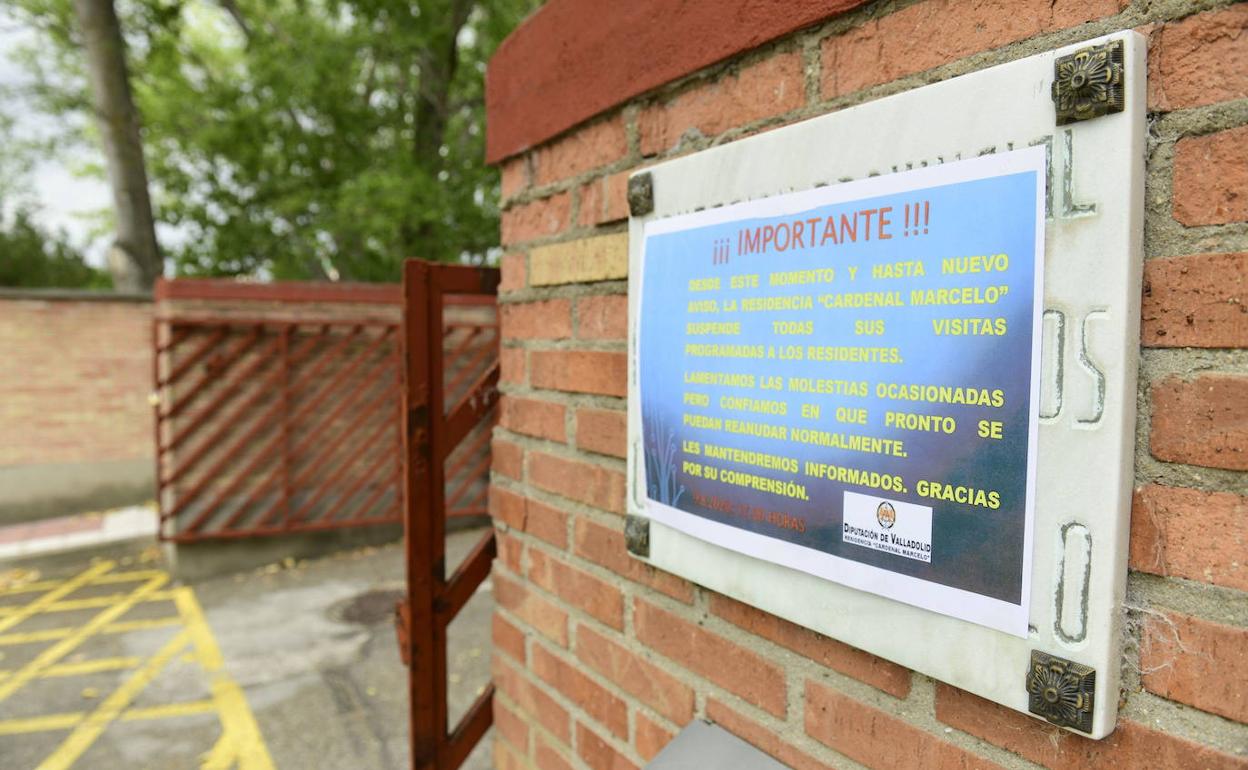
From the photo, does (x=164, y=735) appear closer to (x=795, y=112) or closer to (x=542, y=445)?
(x=542, y=445)

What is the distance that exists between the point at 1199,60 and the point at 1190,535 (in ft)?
1.34

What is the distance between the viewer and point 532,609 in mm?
1556

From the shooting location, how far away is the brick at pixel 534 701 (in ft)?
4.80

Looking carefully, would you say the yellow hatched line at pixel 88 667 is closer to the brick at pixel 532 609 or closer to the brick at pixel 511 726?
the brick at pixel 511 726

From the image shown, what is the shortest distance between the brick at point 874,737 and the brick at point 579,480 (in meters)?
0.46

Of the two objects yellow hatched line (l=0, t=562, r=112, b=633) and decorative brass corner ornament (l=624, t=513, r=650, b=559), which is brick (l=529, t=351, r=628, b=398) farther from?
yellow hatched line (l=0, t=562, r=112, b=633)

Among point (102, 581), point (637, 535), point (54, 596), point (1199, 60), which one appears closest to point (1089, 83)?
point (1199, 60)

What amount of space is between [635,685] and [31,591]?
6.65 metres

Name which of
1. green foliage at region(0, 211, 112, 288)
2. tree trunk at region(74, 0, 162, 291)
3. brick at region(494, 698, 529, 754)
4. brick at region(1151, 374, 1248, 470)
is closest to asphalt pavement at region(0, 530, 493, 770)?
brick at region(494, 698, 529, 754)

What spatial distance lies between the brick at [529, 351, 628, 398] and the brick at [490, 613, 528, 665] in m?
0.56

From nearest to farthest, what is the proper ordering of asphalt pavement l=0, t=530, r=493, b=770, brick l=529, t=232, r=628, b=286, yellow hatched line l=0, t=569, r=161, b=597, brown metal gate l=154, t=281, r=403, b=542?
brick l=529, t=232, r=628, b=286
asphalt pavement l=0, t=530, r=493, b=770
yellow hatched line l=0, t=569, r=161, b=597
brown metal gate l=154, t=281, r=403, b=542

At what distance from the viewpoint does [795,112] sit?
987 millimetres

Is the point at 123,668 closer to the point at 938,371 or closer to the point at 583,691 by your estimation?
the point at 583,691

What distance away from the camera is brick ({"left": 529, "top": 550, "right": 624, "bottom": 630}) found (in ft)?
4.31
